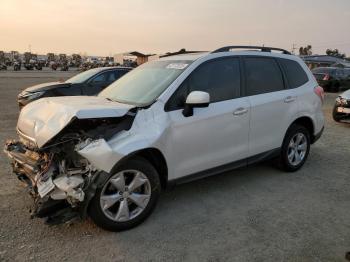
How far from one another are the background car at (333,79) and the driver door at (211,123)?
17857 mm

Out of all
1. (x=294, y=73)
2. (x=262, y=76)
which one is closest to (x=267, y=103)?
(x=262, y=76)

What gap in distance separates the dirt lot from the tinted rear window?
4.78 feet

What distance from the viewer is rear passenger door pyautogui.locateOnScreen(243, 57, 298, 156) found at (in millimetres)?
4875

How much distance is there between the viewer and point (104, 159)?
133 inches

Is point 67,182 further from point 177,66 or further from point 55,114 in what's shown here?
point 177,66

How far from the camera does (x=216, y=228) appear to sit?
12.6ft

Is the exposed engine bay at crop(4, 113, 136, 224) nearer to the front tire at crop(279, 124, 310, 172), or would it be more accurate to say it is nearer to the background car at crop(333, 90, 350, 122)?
the front tire at crop(279, 124, 310, 172)

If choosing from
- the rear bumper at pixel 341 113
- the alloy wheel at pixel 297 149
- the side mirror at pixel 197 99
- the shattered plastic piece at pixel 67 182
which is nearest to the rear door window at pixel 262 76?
the alloy wheel at pixel 297 149

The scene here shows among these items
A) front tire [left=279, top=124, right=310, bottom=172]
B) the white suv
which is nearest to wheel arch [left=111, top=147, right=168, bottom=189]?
the white suv

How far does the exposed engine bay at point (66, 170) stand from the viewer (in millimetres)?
3400

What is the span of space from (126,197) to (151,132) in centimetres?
72

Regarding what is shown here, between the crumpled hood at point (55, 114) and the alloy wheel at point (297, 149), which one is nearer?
the crumpled hood at point (55, 114)

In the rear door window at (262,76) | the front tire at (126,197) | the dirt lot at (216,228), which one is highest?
the rear door window at (262,76)

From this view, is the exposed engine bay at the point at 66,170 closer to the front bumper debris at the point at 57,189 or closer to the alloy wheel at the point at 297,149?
the front bumper debris at the point at 57,189
